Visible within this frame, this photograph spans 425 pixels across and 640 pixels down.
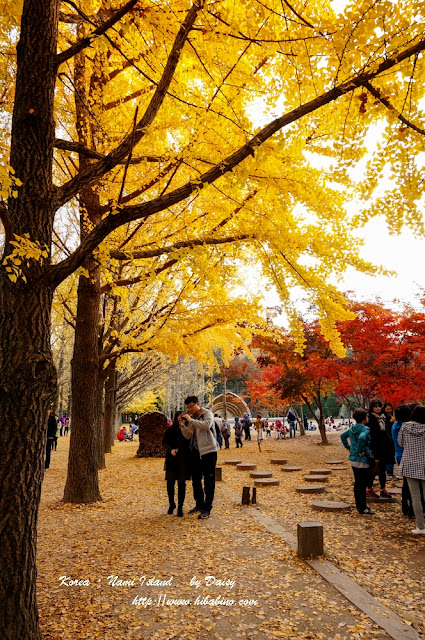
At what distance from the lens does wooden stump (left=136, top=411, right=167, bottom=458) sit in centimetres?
1505

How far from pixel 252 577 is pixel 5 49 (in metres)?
6.43

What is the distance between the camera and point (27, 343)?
2609 mm

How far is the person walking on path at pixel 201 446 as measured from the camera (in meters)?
5.70

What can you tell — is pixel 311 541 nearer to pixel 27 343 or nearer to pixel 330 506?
pixel 330 506

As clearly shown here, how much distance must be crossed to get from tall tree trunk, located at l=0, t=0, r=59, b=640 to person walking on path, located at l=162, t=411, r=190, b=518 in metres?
3.33

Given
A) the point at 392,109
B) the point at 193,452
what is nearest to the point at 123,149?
the point at 392,109

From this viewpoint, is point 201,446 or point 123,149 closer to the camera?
point 123,149

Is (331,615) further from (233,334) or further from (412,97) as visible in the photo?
(233,334)

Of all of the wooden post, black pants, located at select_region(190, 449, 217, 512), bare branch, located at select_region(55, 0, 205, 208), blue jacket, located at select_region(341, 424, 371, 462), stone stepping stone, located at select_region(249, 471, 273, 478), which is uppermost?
bare branch, located at select_region(55, 0, 205, 208)

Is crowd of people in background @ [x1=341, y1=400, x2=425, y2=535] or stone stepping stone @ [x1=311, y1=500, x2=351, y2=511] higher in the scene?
crowd of people in background @ [x1=341, y1=400, x2=425, y2=535]

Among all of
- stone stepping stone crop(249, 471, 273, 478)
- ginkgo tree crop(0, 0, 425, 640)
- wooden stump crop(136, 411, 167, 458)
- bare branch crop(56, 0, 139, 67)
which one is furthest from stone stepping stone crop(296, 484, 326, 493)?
wooden stump crop(136, 411, 167, 458)

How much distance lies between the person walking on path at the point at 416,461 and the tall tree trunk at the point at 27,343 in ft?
14.3

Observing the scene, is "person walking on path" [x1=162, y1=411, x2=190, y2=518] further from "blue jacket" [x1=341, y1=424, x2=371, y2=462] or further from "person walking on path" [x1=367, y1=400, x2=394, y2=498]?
"person walking on path" [x1=367, y1=400, x2=394, y2=498]

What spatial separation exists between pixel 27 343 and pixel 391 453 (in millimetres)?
6621
